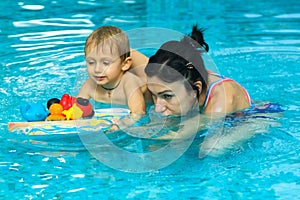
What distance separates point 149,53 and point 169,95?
2.31 meters

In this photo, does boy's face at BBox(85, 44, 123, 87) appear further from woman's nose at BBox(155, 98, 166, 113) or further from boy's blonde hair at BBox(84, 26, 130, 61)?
woman's nose at BBox(155, 98, 166, 113)

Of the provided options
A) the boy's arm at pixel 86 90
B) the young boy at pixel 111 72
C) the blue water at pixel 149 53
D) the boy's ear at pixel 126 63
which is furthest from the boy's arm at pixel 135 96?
the blue water at pixel 149 53

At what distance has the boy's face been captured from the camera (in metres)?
4.21

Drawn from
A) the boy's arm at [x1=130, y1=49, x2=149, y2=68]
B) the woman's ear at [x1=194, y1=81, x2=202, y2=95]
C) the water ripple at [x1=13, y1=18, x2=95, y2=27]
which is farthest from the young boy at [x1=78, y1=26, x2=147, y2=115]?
the water ripple at [x1=13, y1=18, x2=95, y2=27]

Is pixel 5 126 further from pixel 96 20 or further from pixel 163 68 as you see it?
pixel 96 20

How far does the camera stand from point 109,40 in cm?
424

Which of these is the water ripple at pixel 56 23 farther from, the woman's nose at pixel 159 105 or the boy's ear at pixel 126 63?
the woman's nose at pixel 159 105

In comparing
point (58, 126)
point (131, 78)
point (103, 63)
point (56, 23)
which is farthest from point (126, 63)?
point (56, 23)

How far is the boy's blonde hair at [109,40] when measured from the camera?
4.23 meters

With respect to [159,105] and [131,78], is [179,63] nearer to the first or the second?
[159,105]

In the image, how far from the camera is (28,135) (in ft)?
13.4

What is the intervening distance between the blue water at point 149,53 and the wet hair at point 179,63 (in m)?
0.46

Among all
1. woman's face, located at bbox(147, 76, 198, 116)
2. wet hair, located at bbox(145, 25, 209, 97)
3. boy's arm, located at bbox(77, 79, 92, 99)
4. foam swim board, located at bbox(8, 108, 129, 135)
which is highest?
wet hair, located at bbox(145, 25, 209, 97)

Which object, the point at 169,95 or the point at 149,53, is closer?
the point at 169,95
